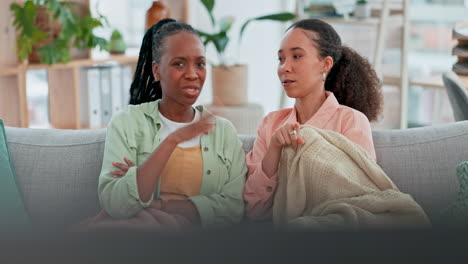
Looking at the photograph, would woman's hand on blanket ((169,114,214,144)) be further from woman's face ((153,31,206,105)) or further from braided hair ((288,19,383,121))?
braided hair ((288,19,383,121))

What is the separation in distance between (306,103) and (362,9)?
Answer: 2408mm

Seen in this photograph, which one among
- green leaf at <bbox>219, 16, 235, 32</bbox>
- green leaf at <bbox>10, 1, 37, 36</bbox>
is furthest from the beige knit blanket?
green leaf at <bbox>219, 16, 235, 32</bbox>

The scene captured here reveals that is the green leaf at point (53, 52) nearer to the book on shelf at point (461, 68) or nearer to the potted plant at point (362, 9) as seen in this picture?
the potted plant at point (362, 9)

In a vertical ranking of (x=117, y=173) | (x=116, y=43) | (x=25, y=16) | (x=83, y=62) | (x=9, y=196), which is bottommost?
(x=9, y=196)

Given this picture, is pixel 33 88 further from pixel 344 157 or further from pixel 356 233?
pixel 356 233

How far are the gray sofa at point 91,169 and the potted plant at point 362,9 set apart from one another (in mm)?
2296

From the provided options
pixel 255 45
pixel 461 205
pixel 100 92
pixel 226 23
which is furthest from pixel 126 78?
pixel 461 205

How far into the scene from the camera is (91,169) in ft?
5.66

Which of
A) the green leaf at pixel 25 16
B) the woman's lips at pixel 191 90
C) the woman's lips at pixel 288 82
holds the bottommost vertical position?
the woman's lips at pixel 191 90

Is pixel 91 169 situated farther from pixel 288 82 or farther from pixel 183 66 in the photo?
pixel 288 82

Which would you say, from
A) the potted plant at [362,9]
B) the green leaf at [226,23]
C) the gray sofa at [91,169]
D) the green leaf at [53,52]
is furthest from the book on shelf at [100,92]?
the gray sofa at [91,169]

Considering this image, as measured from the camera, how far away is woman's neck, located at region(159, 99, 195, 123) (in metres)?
1.59

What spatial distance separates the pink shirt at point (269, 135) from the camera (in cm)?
157

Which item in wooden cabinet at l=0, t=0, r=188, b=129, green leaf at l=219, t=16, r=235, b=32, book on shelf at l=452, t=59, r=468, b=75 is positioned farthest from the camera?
green leaf at l=219, t=16, r=235, b=32
